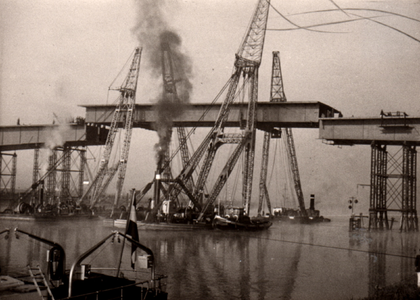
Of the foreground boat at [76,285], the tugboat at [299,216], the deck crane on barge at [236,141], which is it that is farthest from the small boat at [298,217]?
the foreground boat at [76,285]

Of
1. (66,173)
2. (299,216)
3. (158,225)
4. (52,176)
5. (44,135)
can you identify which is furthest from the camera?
(299,216)

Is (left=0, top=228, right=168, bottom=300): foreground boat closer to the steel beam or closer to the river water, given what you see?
the river water

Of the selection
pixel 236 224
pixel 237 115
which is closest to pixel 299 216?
pixel 237 115

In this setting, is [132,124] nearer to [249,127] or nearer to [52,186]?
[249,127]

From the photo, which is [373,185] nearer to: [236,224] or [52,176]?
[236,224]

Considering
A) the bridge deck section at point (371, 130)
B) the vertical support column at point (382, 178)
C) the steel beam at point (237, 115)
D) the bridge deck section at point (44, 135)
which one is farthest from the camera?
the bridge deck section at point (44, 135)

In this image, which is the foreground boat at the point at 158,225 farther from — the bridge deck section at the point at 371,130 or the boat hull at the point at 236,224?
the bridge deck section at the point at 371,130

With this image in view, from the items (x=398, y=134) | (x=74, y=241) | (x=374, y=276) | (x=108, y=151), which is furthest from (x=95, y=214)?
(x=374, y=276)
